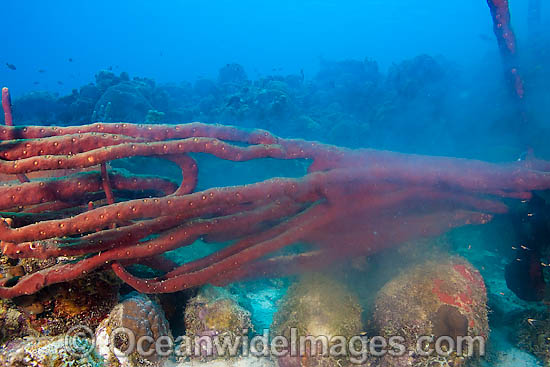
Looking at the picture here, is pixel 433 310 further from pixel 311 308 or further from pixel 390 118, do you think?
pixel 390 118

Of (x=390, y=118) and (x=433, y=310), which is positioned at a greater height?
(x=390, y=118)

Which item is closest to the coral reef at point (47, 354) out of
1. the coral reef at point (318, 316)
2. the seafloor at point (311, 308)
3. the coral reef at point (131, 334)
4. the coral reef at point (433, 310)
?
the seafloor at point (311, 308)

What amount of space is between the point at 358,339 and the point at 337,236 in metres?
1.24

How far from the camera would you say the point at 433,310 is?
10.3 feet

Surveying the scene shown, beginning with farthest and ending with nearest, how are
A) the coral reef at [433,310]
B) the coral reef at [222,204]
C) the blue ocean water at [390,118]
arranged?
the blue ocean water at [390,118]
the coral reef at [433,310]
the coral reef at [222,204]

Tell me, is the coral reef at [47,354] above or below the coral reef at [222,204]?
below

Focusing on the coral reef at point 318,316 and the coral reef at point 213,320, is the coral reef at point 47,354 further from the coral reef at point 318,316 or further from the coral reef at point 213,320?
the coral reef at point 318,316

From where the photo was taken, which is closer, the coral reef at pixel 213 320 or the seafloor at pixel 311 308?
the seafloor at pixel 311 308

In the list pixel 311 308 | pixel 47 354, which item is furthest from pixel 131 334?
pixel 311 308

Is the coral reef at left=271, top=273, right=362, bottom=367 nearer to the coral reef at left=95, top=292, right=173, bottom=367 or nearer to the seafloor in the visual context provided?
the seafloor

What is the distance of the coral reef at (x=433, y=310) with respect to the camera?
119 inches

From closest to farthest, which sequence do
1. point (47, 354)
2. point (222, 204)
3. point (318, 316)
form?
point (47, 354), point (222, 204), point (318, 316)

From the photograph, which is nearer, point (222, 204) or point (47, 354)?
point (47, 354)

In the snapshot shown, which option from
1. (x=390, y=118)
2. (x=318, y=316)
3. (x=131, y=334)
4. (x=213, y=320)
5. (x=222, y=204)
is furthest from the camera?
(x=390, y=118)
